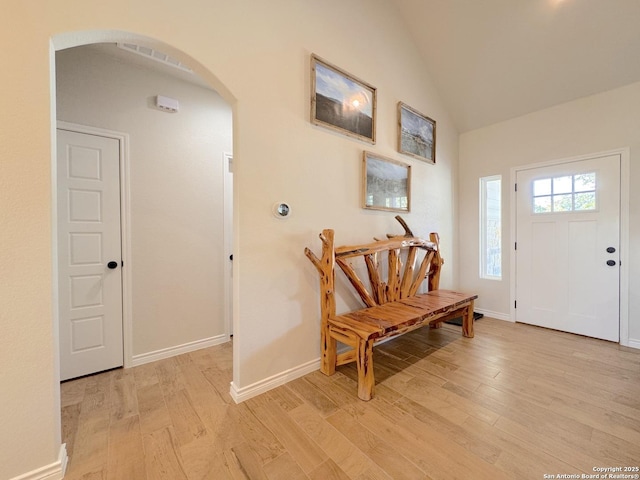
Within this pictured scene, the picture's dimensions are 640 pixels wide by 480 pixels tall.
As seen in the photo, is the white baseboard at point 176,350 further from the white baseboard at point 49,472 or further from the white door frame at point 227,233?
the white baseboard at point 49,472

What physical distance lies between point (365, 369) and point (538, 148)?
11.4ft

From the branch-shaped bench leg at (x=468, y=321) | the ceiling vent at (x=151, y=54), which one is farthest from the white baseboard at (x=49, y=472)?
the branch-shaped bench leg at (x=468, y=321)

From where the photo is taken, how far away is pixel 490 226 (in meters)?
3.72

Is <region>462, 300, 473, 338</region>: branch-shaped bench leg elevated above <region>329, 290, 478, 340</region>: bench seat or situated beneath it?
situated beneath

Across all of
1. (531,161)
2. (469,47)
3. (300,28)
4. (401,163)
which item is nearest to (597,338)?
(531,161)

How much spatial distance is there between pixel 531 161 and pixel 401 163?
1761 millimetres

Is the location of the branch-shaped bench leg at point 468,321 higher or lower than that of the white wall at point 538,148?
lower

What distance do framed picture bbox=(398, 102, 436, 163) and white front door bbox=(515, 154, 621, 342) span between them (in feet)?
4.00

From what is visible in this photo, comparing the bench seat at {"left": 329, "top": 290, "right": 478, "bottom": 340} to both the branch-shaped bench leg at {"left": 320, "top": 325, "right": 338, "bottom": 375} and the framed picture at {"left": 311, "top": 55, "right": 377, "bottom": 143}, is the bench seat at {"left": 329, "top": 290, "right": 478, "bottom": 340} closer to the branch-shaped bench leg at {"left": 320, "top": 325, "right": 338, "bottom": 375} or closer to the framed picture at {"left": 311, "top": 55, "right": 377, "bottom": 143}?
the branch-shaped bench leg at {"left": 320, "top": 325, "right": 338, "bottom": 375}

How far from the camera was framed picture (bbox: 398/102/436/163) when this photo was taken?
9.78ft

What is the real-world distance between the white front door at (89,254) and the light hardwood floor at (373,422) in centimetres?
22

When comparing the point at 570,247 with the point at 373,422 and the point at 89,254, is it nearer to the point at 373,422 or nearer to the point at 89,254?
the point at 373,422

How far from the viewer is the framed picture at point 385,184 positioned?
2566 mm

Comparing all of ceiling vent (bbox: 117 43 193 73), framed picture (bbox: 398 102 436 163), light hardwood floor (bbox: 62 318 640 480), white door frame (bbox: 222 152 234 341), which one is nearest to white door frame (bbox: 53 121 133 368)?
light hardwood floor (bbox: 62 318 640 480)
